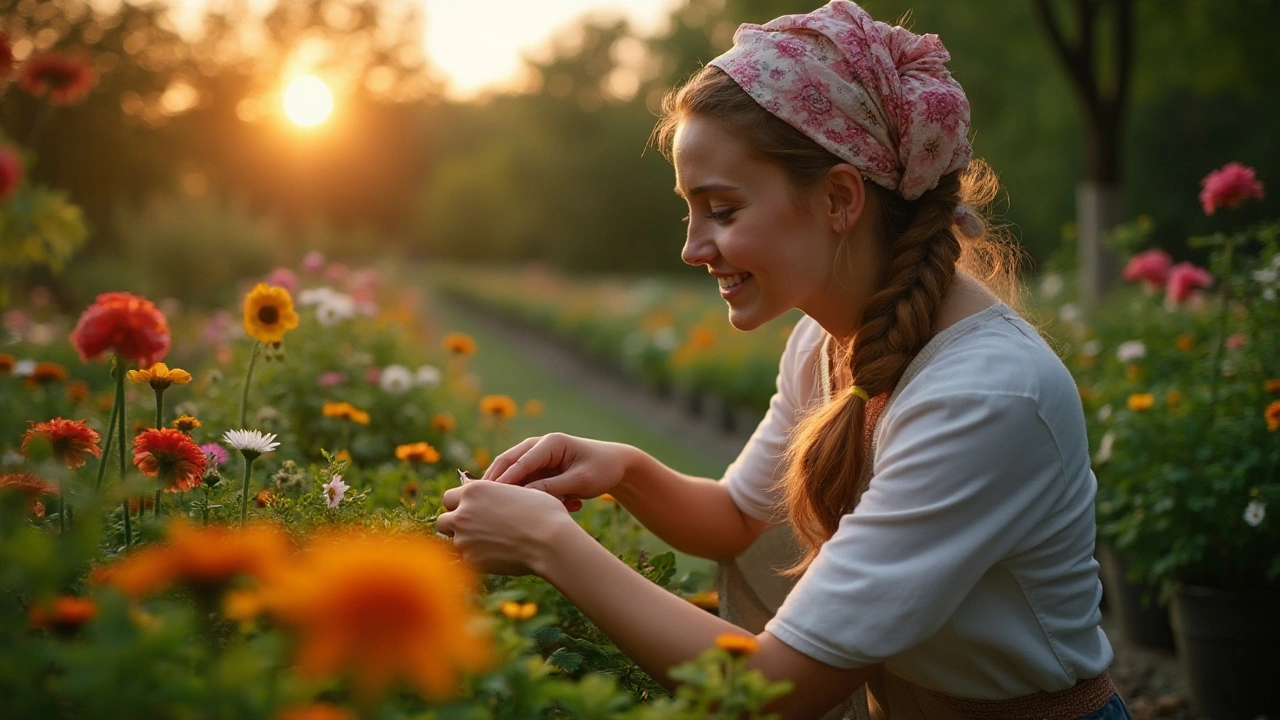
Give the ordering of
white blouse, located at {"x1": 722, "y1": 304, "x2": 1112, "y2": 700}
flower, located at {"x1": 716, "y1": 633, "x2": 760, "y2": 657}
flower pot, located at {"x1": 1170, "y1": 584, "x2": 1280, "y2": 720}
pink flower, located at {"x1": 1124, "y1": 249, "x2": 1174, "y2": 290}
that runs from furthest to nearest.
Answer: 1. pink flower, located at {"x1": 1124, "y1": 249, "x2": 1174, "y2": 290}
2. flower pot, located at {"x1": 1170, "y1": 584, "x2": 1280, "y2": 720}
3. white blouse, located at {"x1": 722, "y1": 304, "x2": 1112, "y2": 700}
4. flower, located at {"x1": 716, "y1": 633, "x2": 760, "y2": 657}

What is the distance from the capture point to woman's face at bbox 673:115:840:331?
1.58 m

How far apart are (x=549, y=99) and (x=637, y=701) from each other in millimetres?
40329

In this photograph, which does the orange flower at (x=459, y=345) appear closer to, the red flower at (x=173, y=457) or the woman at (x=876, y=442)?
the woman at (x=876, y=442)

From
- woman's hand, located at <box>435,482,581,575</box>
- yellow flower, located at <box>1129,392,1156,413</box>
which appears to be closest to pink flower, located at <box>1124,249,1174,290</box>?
yellow flower, located at <box>1129,392,1156,413</box>

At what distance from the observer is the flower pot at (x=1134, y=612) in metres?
3.20

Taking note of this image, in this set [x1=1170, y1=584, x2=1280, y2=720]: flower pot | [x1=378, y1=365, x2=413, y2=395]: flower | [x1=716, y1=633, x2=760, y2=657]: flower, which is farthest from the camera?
[x1=378, y1=365, x2=413, y2=395]: flower

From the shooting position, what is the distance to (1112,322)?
14.3ft

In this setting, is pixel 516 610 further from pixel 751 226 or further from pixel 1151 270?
pixel 1151 270

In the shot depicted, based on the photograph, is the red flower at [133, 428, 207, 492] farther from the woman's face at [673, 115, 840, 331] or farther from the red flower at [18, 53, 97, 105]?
the woman's face at [673, 115, 840, 331]

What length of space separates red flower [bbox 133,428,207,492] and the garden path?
2661mm

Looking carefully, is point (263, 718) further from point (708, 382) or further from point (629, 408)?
point (629, 408)

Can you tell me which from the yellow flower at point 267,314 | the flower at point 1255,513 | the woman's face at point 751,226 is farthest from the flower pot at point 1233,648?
the yellow flower at point 267,314

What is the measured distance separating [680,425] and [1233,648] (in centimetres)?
551

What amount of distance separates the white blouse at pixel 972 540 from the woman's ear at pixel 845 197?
0.25 m
